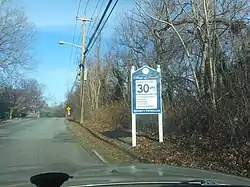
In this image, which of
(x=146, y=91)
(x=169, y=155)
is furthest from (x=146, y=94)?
Result: (x=169, y=155)

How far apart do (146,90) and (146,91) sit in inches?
1.7

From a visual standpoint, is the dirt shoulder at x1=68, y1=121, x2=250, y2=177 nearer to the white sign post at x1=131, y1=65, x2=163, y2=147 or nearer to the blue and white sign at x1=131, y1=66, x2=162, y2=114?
the white sign post at x1=131, y1=65, x2=163, y2=147

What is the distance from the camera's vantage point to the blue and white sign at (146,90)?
18828 millimetres

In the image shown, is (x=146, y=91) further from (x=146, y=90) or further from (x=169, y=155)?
(x=169, y=155)

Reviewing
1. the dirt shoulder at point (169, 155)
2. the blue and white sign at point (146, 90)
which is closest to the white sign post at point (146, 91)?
the blue and white sign at point (146, 90)

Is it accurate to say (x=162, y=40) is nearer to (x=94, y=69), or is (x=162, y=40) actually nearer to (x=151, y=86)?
(x=151, y=86)

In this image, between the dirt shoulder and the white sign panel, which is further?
the white sign panel

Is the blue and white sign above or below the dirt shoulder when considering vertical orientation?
above

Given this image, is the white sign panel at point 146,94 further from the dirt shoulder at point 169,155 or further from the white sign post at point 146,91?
the dirt shoulder at point 169,155

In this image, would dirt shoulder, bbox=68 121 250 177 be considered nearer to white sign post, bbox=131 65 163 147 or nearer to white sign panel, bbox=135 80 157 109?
white sign post, bbox=131 65 163 147

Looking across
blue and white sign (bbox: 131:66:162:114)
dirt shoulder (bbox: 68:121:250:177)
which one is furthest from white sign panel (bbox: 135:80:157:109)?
dirt shoulder (bbox: 68:121:250:177)

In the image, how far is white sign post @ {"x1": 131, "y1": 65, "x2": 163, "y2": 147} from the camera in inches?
741

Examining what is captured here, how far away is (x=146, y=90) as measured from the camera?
1891 centimetres

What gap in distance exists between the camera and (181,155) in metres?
14.7
